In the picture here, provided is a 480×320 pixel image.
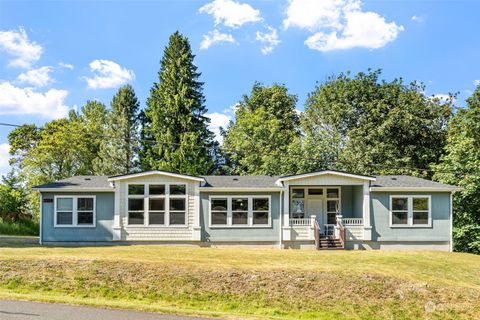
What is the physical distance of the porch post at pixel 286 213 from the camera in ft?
76.7

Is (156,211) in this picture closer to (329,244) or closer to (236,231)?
(236,231)

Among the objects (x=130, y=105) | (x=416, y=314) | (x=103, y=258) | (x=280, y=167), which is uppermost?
(x=130, y=105)

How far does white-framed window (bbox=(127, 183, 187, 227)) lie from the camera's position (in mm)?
23344

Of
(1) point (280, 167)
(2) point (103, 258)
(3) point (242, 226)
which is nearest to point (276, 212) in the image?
(3) point (242, 226)

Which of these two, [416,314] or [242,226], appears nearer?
[416,314]

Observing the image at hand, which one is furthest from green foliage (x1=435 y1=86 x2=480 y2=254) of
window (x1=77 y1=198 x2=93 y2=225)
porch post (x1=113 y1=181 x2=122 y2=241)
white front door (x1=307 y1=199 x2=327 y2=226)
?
window (x1=77 y1=198 x2=93 y2=225)

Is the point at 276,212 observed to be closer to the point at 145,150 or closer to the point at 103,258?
the point at 103,258

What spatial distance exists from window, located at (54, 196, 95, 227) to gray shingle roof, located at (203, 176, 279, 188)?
5.74 metres

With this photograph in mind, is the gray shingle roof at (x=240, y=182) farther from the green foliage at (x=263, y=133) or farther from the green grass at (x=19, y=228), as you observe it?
the green grass at (x=19, y=228)

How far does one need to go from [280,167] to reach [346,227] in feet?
46.6

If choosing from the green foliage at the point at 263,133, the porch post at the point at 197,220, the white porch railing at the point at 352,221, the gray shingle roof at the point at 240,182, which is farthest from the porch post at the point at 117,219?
the green foliage at the point at 263,133

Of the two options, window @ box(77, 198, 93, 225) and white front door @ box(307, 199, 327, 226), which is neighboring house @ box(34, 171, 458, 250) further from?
white front door @ box(307, 199, 327, 226)

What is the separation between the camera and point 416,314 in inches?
528

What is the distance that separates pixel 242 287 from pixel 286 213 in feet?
31.3
